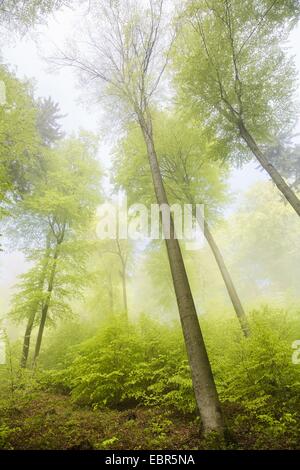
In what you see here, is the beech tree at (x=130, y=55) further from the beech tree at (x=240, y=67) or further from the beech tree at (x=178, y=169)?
the beech tree at (x=178, y=169)

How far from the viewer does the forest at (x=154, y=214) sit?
14.7ft

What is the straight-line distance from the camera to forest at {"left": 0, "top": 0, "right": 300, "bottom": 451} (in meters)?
4.49

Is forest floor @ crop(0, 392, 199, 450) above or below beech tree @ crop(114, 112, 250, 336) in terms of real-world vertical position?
below

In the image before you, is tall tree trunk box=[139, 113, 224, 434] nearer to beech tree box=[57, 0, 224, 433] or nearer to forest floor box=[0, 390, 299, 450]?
forest floor box=[0, 390, 299, 450]

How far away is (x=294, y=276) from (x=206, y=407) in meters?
26.8

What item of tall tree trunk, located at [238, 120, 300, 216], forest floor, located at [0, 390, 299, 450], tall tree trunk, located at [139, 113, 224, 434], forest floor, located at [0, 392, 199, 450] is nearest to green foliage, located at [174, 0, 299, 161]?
tall tree trunk, located at [238, 120, 300, 216]

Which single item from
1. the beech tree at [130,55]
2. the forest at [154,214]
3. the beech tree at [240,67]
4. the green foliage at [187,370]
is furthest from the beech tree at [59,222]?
the beech tree at [240,67]

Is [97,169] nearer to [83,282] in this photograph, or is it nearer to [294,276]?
[83,282]

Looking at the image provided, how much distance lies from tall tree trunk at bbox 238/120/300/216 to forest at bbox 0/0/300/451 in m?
0.05

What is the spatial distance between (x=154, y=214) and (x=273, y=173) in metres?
5.43

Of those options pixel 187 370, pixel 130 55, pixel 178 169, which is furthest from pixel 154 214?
pixel 187 370

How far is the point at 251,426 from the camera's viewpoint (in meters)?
4.10

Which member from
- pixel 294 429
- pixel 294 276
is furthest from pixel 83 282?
pixel 294 276

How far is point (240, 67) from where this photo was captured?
8.02m
